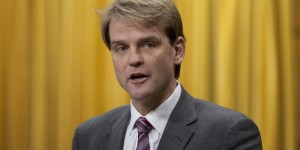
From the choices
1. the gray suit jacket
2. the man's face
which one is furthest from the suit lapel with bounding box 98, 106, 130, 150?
the man's face

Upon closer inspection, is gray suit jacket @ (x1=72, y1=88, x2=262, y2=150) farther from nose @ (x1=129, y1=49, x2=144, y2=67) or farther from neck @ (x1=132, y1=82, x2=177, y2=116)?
nose @ (x1=129, y1=49, x2=144, y2=67)

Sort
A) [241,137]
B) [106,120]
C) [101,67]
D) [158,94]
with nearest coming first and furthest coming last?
[241,137] < [158,94] < [106,120] < [101,67]

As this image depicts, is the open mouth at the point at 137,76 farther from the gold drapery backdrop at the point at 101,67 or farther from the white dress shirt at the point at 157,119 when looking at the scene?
the gold drapery backdrop at the point at 101,67

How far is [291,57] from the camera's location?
202 cm

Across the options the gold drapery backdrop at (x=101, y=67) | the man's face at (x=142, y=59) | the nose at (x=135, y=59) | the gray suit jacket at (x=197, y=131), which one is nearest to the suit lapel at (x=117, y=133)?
the gray suit jacket at (x=197, y=131)

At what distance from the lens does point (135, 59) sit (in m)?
1.39

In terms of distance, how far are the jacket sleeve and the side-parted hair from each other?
12.8 inches

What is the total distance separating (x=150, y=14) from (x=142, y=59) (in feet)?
0.44

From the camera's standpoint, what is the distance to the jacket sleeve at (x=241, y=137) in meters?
1.35

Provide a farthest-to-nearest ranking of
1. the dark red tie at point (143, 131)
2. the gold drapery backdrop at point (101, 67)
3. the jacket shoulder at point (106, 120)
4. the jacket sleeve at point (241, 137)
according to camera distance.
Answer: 1. the gold drapery backdrop at point (101, 67)
2. the jacket shoulder at point (106, 120)
3. the dark red tie at point (143, 131)
4. the jacket sleeve at point (241, 137)

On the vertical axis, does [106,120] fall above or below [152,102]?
below

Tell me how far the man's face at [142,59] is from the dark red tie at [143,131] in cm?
8

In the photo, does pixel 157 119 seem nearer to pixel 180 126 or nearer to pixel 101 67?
pixel 180 126

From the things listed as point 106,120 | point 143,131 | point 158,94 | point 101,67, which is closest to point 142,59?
point 158,94
